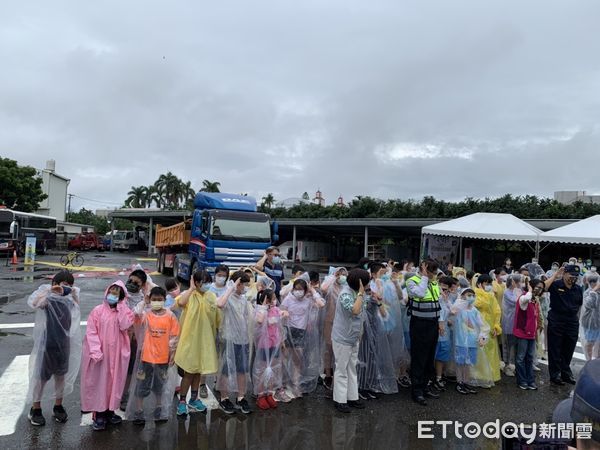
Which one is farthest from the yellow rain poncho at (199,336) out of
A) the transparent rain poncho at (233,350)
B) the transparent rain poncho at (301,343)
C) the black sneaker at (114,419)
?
the transparent rain poncho at (301,343)

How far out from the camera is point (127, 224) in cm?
7006

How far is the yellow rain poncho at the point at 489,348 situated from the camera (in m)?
5.52

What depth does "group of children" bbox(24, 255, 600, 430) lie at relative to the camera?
3.92m

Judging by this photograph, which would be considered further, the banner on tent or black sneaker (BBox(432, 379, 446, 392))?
the banner on tent

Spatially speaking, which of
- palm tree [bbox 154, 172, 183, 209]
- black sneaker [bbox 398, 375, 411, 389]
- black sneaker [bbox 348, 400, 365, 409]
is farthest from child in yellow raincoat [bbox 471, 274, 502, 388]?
palm tree [bbox 154, 172, 183, 209]

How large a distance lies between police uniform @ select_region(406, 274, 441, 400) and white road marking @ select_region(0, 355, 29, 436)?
13.7 feet

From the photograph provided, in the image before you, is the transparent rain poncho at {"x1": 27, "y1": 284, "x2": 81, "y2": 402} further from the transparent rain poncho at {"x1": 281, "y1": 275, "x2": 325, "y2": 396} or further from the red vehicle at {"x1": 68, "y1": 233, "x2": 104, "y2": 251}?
the red vehicle at {"x1": 68, "y1": 233, "x2": 104, "y2": 251}

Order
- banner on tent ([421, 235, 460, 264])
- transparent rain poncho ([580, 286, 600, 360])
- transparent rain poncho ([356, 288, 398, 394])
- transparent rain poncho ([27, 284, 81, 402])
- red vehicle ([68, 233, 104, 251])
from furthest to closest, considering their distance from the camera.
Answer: red vehicle ([68, 233, 104, 251]) → banner on tent ([421, 235, 460, 264]) → transparent rain poncho ([580, 286, 600, 360]) → transparent rain poncho ([356, 288, 398, 394]) → transparent rain poncho ([27, 284, 81, 402])

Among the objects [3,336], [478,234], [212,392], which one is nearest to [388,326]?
[212,392]

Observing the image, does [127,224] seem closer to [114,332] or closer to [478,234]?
[478,234]

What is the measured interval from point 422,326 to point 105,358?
3.41 meters

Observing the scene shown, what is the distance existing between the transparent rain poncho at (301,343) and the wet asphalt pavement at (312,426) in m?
0.21

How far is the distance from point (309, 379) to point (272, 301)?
110 cm

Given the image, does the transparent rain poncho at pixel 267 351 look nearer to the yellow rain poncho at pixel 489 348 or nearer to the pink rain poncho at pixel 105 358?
the pink rain poncho at pixel 105 358
